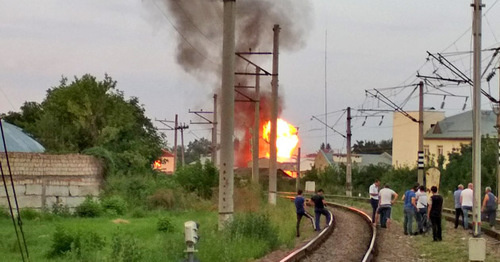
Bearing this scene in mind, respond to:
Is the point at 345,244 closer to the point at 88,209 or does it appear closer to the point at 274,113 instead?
the point at 88,209

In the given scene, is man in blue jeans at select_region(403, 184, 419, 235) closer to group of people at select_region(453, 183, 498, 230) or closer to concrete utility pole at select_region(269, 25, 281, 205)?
group of people at select_region(453, 183, 498, 230)

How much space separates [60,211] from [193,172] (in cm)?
1055

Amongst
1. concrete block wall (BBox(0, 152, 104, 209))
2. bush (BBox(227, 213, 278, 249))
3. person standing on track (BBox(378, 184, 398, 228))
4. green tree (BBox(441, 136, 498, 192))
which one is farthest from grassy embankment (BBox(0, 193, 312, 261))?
green tree (BBox(441, 136, 498, 192))

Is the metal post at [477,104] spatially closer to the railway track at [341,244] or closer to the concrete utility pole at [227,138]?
the railway track at [341,244]

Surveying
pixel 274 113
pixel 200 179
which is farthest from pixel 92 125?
pixel 274 113

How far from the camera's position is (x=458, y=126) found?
8969 centimetres

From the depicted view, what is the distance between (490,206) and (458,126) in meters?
64.1

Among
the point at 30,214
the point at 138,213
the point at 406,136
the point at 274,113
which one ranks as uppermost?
the point at 406,136

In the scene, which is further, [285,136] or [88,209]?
[285,136]

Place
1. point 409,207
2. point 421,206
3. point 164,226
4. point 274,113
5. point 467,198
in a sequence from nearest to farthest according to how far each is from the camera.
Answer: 1. point 164,226
2. point 421,206
3. point 409,207
4. point 467,198
5. point 274,113

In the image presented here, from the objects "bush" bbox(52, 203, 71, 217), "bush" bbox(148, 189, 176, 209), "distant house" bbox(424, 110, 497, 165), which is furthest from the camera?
"distant house" bbox(424, 110, 497, 165)

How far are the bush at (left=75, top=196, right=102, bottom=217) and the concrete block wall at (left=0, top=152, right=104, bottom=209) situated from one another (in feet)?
1.85

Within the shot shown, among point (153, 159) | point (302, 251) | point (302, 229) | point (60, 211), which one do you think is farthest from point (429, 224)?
point (153, 159)

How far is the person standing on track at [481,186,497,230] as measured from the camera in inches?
1083
